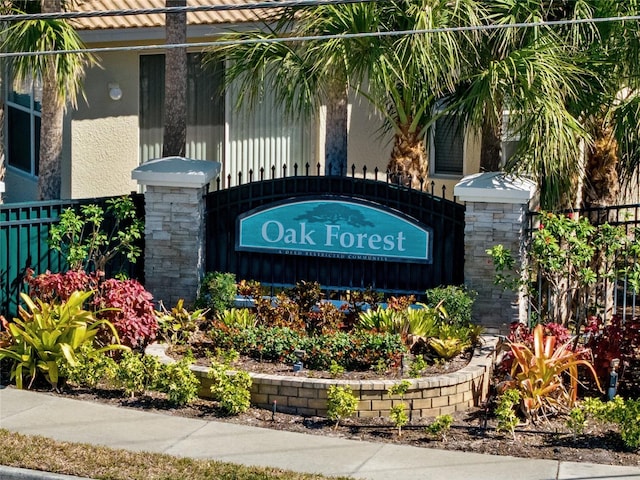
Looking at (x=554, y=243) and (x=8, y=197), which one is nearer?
(x=554, y=243)

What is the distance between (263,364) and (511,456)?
2770 mm

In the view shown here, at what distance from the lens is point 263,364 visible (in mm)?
11836

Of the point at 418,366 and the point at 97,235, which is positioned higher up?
the point at 97,235

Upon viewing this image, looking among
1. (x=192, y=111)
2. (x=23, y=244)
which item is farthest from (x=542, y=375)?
(x=192, y=111)

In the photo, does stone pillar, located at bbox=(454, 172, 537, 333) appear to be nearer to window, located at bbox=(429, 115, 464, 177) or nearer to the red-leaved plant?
the red-leaved plant

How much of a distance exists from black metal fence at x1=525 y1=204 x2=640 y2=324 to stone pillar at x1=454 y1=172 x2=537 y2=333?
0.21 metres

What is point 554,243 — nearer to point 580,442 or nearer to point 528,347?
point 528,347

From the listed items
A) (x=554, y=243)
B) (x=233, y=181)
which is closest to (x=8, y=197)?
(x=233, y=181)

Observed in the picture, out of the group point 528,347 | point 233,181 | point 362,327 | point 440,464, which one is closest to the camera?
point 440,464

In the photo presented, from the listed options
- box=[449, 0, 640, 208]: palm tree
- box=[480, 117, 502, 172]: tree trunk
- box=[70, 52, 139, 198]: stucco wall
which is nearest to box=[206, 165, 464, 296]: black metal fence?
box=[449, 0, 640, 208]: palm tree

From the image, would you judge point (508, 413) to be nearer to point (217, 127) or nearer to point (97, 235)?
point (97, 235)

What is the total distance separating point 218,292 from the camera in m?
13.2

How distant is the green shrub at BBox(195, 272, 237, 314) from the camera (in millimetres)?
13156

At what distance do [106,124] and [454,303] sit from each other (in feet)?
23.5
